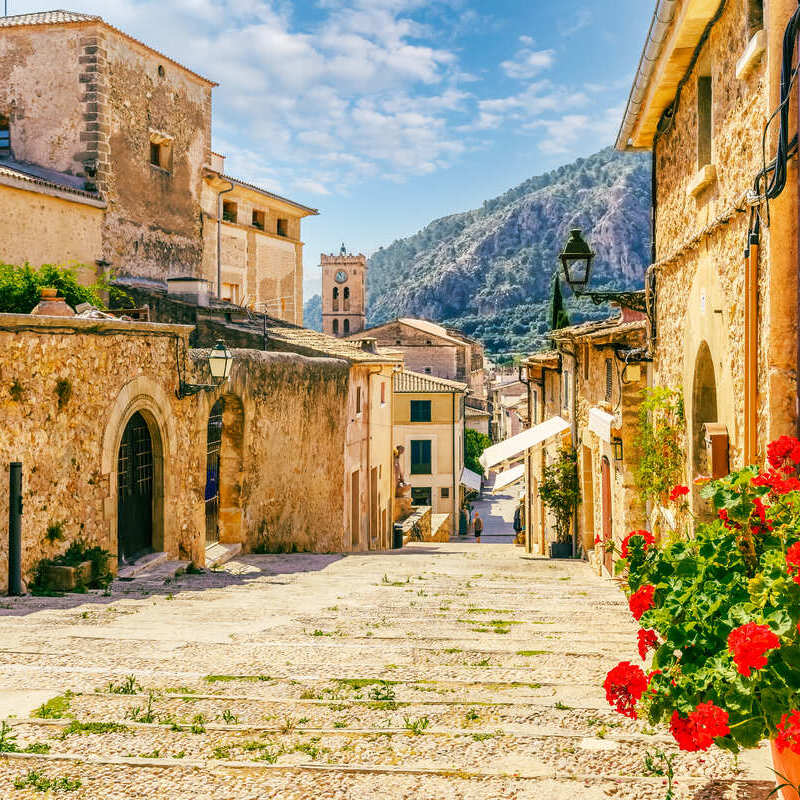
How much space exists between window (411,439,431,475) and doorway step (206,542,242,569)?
31802 mm

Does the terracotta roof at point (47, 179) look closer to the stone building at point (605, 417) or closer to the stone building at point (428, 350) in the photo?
the stone building at point (605, 417)

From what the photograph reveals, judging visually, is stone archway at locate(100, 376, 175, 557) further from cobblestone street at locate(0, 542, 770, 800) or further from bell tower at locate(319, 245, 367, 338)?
bell tower at locate(319, 245, 367, 338)

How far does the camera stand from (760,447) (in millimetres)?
5691

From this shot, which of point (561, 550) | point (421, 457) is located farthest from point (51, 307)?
point (421, 457)

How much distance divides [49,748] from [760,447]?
4535mm

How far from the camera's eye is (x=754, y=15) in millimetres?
5840

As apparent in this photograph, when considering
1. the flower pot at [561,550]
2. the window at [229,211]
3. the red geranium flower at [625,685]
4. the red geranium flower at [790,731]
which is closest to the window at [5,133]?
the window at [229,211]

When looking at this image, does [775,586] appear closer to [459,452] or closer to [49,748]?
[49,748]

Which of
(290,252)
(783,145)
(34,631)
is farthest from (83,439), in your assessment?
(290,252)

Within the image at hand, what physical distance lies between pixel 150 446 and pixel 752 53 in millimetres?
8629

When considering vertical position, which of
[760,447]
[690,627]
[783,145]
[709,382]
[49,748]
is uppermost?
[783,145]

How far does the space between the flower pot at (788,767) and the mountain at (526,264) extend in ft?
446

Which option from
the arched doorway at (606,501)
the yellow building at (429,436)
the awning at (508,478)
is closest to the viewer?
the arched doorway at (606,501)

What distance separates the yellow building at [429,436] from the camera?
4519cm
